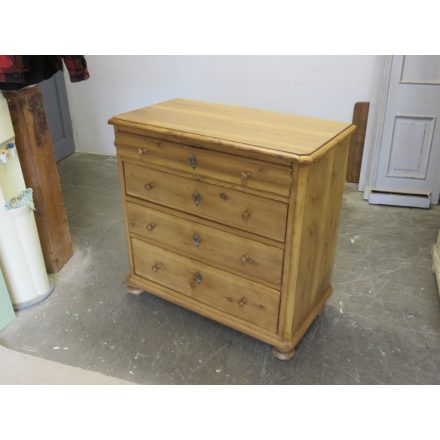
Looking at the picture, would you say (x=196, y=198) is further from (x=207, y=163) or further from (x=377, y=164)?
(x=377, y=164)

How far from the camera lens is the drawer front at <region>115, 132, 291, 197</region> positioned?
5.01 ft

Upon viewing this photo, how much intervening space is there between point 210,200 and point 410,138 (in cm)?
196

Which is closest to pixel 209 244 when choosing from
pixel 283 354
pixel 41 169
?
pixel 283 354

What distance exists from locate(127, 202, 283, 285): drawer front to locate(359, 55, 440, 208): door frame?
179 centimetres

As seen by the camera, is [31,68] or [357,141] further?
[357,141]

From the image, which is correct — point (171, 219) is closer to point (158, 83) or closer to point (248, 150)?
point (248, 150)

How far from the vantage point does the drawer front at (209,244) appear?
5.57 feet

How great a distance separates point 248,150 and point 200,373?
3.06 ft

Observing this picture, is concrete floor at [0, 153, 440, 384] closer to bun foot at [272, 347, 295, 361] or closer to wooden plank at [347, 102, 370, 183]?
bun foot at [272, 347, 295, 361]

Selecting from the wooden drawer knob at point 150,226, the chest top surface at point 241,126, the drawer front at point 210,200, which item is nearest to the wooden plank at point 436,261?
the chest top surface at point 241,126

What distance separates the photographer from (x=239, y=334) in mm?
2008

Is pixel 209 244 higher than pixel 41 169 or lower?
lower

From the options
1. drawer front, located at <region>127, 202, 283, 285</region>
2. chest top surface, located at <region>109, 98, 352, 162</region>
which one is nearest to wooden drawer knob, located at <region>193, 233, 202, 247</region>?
drawer front, located at <region>127, 202, 283, 285</region>

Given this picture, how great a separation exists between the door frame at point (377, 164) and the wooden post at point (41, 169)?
2141mm
